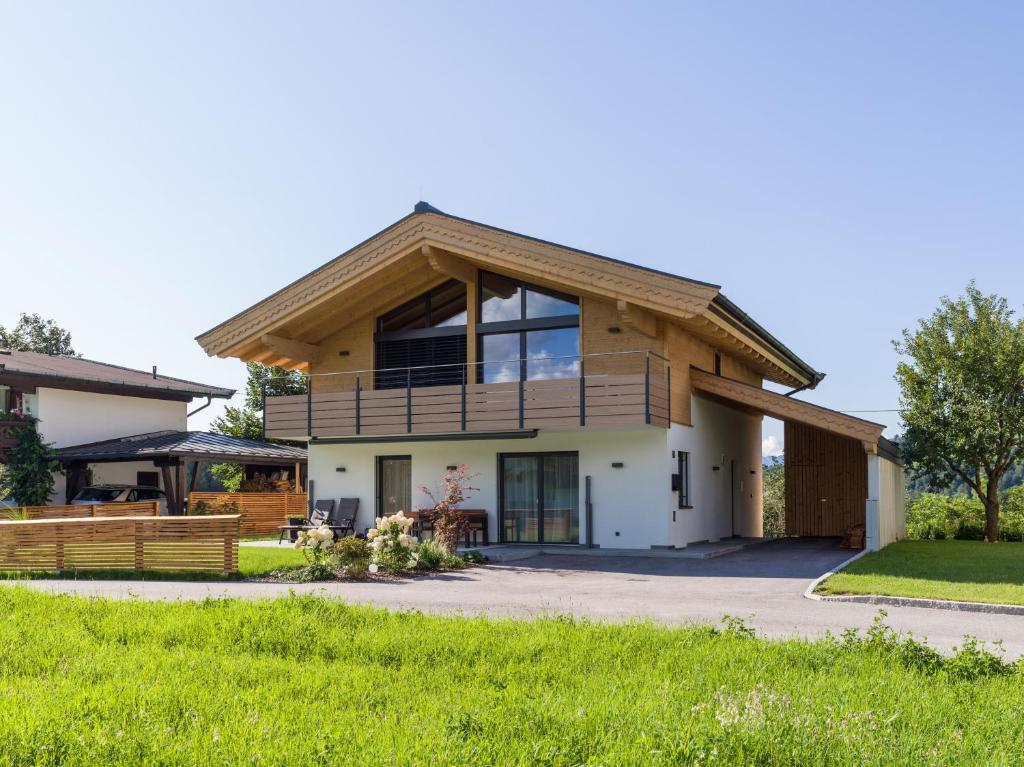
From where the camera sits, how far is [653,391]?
733 inches

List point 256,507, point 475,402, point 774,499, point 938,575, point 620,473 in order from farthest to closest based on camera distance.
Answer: point 774,499 → point 256,507 → point 475,402 → point 620,473 → point 938,575

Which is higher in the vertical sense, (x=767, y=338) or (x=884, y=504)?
(x=767, y=338)

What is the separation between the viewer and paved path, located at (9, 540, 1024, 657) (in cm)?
977

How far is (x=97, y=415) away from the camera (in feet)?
100

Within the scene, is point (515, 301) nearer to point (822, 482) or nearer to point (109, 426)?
point (822, 482)

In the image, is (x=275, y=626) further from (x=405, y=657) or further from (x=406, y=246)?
(x=406, y=246)

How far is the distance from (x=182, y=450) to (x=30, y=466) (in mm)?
4596

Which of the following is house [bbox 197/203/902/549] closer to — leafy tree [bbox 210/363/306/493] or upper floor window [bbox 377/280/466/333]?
upper floor window [bbox 377/280/466/333]

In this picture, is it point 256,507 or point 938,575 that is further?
point 256,507

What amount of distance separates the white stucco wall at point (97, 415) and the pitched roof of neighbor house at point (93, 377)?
319 mm

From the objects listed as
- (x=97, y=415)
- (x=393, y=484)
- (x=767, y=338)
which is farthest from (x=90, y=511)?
(x=767, y=338)

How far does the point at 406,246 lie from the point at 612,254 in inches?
180

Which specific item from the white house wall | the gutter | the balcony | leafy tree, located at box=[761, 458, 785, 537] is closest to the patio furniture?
the white house wall

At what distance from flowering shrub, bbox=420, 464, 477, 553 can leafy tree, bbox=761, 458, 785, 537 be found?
12462mm
